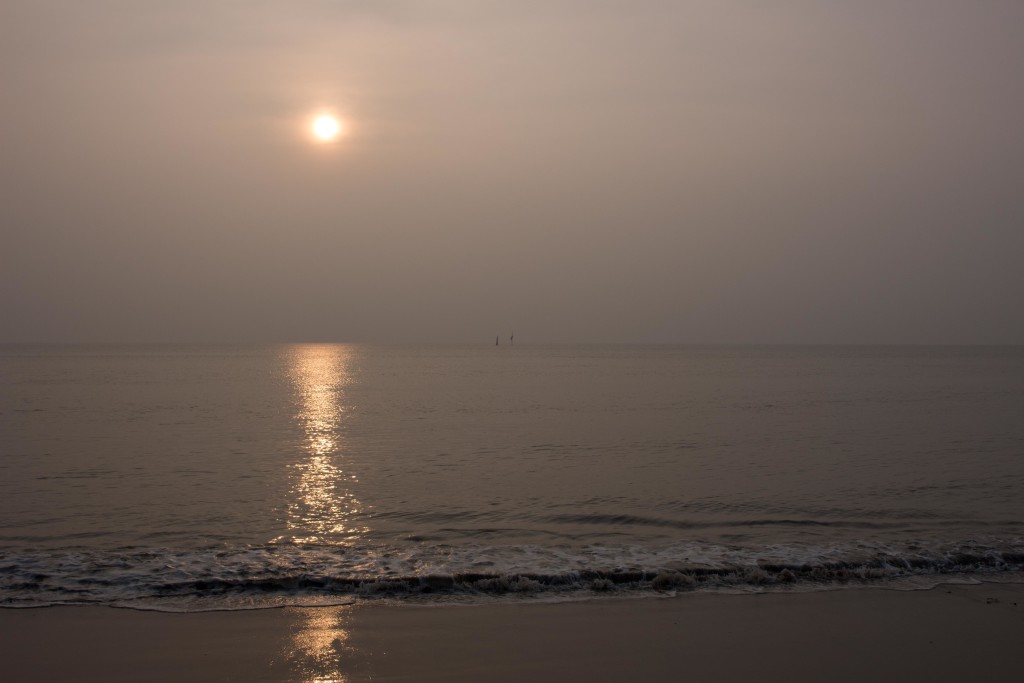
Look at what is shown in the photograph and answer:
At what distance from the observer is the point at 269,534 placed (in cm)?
1495

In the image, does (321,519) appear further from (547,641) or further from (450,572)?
(547,641)

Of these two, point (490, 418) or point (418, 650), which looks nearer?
point (418, 650)

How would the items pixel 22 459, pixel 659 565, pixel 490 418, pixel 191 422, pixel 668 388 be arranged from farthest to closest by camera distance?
1. pixel 668 388
2. pixel 490 418
3. pixel 191 422
4. pixel 22 459
5. pixel 659 565

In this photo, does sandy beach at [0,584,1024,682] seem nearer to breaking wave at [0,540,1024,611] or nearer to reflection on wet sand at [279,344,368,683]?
reflection on wet sand at [279,344,368,683]

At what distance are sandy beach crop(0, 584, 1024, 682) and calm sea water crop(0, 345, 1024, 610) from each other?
852mm

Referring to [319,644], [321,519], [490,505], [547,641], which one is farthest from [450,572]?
[490,505]

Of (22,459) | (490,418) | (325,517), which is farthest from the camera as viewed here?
(490,418)

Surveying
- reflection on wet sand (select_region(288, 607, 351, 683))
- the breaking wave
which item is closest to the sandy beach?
reflection on wet sand (select_region(288, 607, 351, 683))

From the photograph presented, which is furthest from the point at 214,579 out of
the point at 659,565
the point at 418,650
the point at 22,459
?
the point at 22,459

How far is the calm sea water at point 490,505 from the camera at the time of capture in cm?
1209

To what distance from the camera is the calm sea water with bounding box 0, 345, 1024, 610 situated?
1209cm

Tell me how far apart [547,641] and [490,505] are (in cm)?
869

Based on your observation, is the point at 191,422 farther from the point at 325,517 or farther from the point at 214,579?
the point at 214,579

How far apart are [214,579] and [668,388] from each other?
56.1 m
